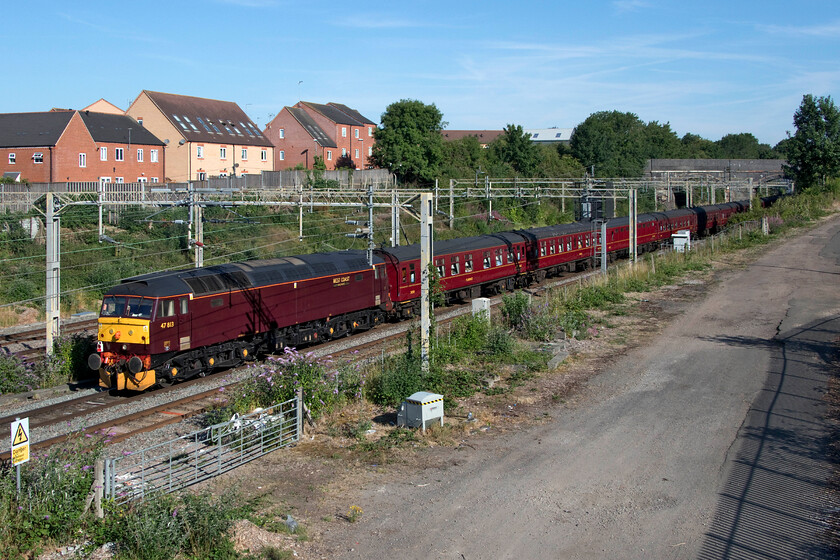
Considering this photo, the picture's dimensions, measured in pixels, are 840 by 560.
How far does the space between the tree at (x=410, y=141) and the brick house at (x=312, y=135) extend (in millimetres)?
6084

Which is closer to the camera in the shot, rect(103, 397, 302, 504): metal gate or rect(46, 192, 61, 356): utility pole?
rect(103, 397, 302, 504): metal gate

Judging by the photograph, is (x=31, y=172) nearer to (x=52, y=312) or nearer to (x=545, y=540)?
(x=52, y=312)

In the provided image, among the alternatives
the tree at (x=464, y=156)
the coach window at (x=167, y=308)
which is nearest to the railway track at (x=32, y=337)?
the coach window at (x=167, y=308)

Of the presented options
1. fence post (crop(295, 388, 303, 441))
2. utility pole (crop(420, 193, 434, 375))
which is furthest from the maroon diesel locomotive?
fence post (crop(295, 388, 303, 441))

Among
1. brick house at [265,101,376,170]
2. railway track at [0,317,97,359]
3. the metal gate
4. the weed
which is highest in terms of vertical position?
brick house at [265,101,376,170]

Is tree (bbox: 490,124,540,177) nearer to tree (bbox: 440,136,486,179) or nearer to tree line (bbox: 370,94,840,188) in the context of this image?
tree line (bbox: 370,94,840,188)

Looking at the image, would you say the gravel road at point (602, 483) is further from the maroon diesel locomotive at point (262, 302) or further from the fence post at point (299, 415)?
the maroon diesel locomotive at point (262, 302)

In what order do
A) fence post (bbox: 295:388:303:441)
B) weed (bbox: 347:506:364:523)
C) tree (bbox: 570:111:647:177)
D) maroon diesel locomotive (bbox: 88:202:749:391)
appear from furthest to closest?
tree (bbox: 570:111:647:177)
maroon diesel locomotive (bbox: 88:202:749:391)
fence post (bbox: 295:388:303:441)
weed (bbox: 347:506:364:523)

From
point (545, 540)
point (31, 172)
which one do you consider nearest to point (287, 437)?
point (545, 540)

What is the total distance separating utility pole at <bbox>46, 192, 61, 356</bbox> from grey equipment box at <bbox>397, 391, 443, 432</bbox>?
40.0 feet

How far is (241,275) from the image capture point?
21.3 meters

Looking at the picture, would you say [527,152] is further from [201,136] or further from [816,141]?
[201,136]

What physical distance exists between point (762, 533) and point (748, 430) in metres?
4.70

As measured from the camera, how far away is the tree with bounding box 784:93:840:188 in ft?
210
